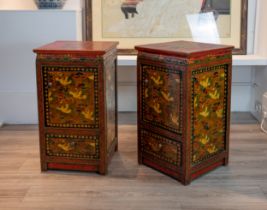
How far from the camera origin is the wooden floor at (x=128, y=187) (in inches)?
91.2

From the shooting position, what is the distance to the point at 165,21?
13.4 feet

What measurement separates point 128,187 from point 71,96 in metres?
0.66

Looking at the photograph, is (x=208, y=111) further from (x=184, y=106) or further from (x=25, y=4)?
(x=25, y=4)

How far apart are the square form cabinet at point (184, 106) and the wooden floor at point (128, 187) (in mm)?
129

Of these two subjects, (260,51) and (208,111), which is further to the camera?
(260,51)

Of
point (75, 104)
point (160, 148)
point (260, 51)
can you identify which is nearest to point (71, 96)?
point (75, 104)

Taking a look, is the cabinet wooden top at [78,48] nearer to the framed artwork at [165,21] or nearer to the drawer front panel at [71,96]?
the drawer front panel at [71,96]

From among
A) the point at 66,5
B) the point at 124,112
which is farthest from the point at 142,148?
the point at 66,5

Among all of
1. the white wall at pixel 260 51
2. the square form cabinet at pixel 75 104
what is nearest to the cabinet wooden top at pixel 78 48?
the square form cabinet at pixel 75 104

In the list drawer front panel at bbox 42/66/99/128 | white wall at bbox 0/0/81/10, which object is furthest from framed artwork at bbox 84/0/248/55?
drawer front panel at bbox 42/66/99/128

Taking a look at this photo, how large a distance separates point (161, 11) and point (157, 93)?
5.45 ft

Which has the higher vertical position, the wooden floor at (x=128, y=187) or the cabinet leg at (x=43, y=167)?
the cabinet leg at (x=43, y=167)

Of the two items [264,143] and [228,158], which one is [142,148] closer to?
[228,158]

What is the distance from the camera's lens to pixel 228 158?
290 cm
